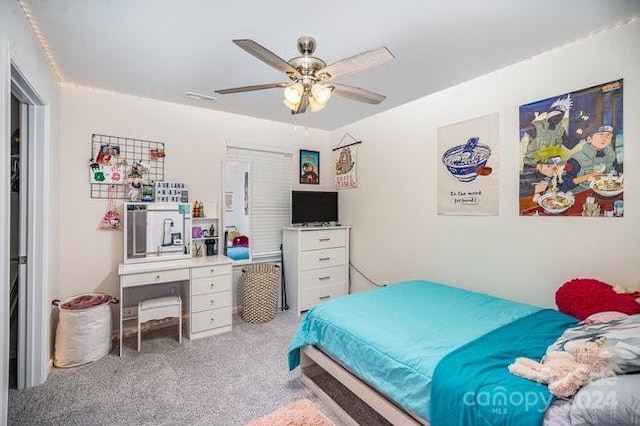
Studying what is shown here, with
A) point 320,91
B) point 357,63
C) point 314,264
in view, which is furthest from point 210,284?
point 357,63


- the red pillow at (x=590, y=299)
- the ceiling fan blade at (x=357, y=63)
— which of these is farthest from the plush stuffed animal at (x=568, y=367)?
the ceiling fan blade at (x=357, y=63)

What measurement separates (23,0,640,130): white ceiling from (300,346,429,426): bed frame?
214 cm

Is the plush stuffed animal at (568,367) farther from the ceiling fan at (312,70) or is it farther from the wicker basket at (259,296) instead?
the wicker basket at (259,296)

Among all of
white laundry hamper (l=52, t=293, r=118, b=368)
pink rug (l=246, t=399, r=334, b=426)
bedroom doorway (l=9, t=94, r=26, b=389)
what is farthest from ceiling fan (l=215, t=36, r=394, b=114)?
white laundry hamper (l=52, t=293, r=118, b=368)

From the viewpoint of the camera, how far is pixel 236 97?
3.05 metres

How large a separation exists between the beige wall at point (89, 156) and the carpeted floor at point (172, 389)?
32.8 inches

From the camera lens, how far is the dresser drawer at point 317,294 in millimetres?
3604

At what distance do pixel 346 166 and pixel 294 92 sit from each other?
7.85 ft

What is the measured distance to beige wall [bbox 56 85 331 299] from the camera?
9.03 feet

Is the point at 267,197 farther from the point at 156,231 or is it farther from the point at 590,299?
the point at 590,299

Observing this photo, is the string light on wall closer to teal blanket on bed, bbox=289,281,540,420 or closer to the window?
the window

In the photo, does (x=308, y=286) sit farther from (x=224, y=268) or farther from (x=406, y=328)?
(x=406, y=328)

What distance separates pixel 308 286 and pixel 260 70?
2.43m

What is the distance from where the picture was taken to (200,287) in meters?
2.90
